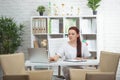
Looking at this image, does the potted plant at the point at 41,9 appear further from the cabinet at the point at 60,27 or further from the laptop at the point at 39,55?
the laptop at the point at 39,55

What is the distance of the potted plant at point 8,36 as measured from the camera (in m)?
5.63

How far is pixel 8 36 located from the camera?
566 cm

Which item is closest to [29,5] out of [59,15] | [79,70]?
[59,15]

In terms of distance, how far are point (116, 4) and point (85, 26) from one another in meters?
0.93

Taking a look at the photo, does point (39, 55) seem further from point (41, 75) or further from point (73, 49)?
point (73, 49)

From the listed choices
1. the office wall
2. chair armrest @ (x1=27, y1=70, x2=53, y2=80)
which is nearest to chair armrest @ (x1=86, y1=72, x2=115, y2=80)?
chair armrest @ (x1=27, y1=70, x2=53, y2=80)

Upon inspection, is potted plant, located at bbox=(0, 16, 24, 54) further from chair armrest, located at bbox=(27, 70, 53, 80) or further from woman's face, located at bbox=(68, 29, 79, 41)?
chair armrest, located at bbox=(27, 70, 53, 80)

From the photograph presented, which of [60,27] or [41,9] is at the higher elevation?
[41,9]

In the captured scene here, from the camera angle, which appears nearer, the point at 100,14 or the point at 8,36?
the point at 8,36

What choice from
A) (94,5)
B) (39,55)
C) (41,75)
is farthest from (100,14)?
(41,75)

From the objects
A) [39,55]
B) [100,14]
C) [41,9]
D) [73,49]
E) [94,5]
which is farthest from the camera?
[100,14]

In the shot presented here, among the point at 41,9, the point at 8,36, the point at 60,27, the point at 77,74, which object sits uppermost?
the point at 41,9

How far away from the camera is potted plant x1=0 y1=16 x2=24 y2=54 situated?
5.63m

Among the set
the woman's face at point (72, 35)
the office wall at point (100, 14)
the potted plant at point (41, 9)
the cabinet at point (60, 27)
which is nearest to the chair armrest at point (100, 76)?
the woman's face at point (72, 35)
